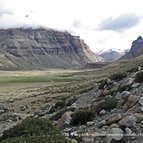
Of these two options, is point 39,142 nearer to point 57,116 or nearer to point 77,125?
point 77,125

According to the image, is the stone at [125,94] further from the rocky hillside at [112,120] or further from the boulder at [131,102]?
the boulder at [131,102]

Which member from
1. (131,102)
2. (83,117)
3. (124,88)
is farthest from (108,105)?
(124,88)

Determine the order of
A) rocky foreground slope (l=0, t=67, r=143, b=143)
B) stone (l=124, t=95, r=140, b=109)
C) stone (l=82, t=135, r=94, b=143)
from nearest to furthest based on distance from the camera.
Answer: rocky foreground slope (l=0, t=67, r=143, b=143) < stone (l=82, t=135, r=94, b=143) < stone (l=124, t=95, r=140, b=109)

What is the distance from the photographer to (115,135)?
1482 cm

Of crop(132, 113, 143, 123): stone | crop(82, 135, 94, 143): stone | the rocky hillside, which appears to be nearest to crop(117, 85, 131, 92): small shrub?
the rocky hillside

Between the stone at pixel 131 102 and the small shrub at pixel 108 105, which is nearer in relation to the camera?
the stone at pixel 131 102

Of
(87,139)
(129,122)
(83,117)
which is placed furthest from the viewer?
(83,117)

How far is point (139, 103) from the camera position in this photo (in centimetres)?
1827

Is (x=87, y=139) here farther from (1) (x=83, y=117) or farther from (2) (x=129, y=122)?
(1) (x=83, y=117)

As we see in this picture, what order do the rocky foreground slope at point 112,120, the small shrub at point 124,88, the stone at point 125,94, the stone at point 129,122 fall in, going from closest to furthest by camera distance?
the rocky foreground slope at point 112,120 < the stone at point 129,122 < the stone at point 125,94 < the small shrub at point 124,88

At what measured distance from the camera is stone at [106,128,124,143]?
47.6 ft

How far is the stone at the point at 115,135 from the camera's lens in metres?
14.5

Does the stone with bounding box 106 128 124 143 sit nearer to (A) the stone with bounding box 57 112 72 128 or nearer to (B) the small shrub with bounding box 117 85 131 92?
(A) the stone with bounding box 57 112 72 128

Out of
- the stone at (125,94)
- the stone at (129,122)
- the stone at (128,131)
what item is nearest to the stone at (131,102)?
the stone at (125,94)
